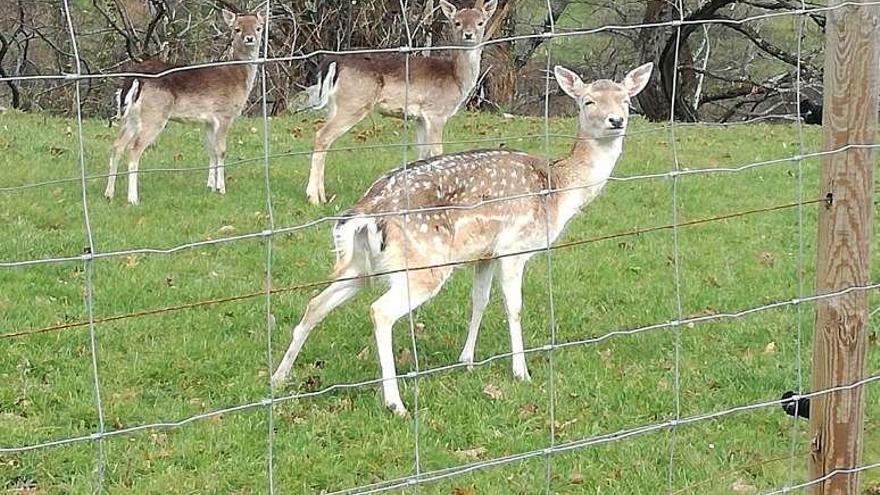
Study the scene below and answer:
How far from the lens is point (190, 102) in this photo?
1093cm

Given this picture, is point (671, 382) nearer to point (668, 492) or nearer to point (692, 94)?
point (668, 492)

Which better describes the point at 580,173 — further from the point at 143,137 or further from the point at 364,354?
the point at 143,137

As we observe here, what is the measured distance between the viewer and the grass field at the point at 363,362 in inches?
199

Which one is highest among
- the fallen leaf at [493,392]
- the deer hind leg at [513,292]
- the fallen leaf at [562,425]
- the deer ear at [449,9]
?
the deer ear at [449,9]

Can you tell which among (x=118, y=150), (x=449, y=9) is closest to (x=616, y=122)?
(x=118, y=150)

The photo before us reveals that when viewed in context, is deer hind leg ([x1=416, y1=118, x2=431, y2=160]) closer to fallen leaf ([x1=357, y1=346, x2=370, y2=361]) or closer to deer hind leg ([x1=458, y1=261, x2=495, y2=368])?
deer hind leg ([x1=458, y1=261, x2=495, y2=368])

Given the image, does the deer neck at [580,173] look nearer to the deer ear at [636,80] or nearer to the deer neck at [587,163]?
the deer neck at [587,163]

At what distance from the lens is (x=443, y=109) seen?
11.2 m

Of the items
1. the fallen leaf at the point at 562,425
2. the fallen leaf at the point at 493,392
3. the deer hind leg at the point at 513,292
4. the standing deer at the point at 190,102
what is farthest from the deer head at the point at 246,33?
the fallen leaf at the point at 562,425

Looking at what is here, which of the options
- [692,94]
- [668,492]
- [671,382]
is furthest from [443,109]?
[692,94]

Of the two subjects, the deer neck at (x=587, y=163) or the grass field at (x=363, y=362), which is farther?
the deer neck at (x=587, y=163)

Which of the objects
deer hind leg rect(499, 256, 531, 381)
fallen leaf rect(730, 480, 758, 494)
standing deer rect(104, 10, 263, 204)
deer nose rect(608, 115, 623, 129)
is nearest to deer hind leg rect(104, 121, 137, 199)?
standing deer rect(104, 10, 263, 204)

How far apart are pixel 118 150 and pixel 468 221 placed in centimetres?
506

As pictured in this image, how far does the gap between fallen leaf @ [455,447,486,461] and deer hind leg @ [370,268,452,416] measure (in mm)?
427
